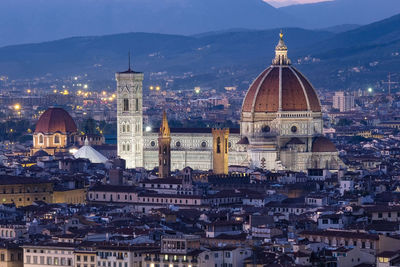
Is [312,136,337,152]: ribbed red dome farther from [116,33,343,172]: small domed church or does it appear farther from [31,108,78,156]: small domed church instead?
[31,108,78,156]: small domed church

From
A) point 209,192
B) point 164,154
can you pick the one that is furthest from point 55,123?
point 209,192

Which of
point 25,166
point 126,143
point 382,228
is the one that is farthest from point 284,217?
point 126,143

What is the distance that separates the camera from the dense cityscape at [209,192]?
7100 cm

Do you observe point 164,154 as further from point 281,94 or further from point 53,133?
point 53,133

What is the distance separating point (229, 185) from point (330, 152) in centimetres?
2548

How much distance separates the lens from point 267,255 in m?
70.2

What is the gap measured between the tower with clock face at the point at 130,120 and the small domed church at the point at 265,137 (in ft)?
0.25

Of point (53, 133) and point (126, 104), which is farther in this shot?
point (53, 133)

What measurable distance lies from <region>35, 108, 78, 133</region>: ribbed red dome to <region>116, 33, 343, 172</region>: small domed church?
17.0 meters

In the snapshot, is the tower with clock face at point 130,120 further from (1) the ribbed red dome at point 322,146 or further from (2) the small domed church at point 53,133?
(2) the small domed church at point 53,133

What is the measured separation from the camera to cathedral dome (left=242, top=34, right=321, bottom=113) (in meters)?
141

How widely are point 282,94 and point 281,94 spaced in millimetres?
73

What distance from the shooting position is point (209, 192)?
10662 cm

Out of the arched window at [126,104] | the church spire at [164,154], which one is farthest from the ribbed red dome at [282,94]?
the church spire at [164,154]
